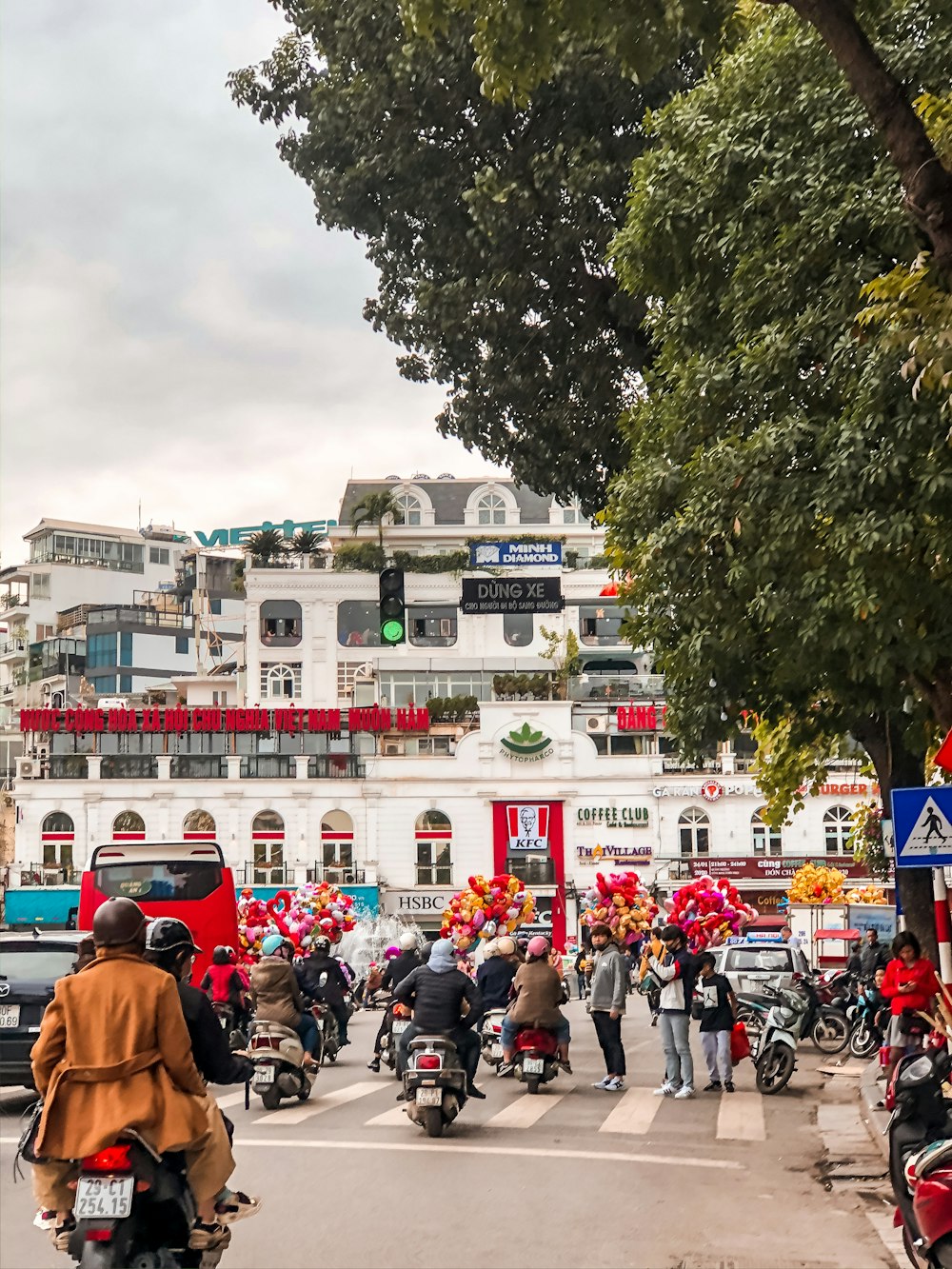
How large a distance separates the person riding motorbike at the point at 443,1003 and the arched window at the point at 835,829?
189ft

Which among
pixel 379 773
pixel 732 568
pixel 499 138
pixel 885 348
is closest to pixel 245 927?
pixel 499 138

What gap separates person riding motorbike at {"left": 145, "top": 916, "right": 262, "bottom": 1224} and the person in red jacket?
885 centimetres

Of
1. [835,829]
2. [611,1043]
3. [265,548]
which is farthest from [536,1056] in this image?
[265,548]

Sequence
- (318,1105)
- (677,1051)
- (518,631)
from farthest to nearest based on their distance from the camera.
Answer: (518,631), (677,1051), (318,1105)

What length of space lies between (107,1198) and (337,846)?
65.6 m

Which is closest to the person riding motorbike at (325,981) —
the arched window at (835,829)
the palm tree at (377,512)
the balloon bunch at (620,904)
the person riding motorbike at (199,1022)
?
the balloon bunch at (620,904)

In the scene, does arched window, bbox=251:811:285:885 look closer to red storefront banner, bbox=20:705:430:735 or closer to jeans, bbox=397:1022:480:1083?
red storefront banner, bbox=20:705:430:735

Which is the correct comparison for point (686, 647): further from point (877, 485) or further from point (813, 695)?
point (877, 485)

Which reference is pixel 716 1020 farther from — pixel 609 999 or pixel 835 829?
pixel 835 829

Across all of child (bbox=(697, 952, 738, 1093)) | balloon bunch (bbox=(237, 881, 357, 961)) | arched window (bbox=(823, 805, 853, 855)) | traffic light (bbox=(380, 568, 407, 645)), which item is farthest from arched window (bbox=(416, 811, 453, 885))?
child (bbox=(697, 952, 738, 1093))

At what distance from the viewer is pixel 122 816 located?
7212 centimetres

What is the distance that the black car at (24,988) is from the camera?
1391 centimetres

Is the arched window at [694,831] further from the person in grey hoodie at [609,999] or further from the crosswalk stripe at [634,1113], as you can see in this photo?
the crosswalk stripe at [634,1113]

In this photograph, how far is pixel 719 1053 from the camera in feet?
54.4
